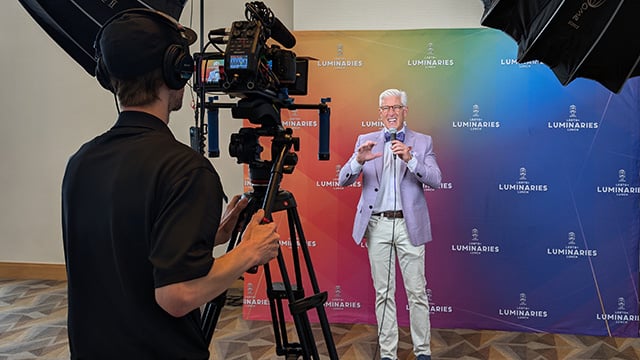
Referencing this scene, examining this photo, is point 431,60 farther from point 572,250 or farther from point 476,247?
point 572,250

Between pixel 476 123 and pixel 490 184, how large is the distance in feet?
1.53

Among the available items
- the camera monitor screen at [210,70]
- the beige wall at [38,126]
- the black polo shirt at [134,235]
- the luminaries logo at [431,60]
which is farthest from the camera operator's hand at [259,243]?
the beige wall at [38,126]

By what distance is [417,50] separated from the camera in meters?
3.60

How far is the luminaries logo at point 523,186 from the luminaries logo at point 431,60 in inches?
37.8

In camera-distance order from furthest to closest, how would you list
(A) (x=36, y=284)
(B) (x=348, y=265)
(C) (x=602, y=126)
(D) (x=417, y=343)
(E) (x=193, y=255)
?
(A) (x=36, y=284), (B) (x=348, y=265), (C) (x=602, y=126), (D) (x=417, y=343), (E) (x=193, y=255)

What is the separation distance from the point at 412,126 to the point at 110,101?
3031mm

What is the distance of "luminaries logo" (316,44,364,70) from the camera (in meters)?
3.66

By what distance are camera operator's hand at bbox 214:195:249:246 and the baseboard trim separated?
160 inches

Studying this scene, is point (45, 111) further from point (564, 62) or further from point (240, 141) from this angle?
point (564, 62)

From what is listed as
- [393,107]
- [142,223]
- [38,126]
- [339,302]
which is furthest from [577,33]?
[38,126]

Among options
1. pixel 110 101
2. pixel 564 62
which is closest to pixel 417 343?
pixel 564 62

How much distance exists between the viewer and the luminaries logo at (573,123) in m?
3.44

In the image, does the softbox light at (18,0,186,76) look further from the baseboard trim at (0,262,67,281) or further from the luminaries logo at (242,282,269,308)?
the baseboard trim at (0,262,67,281)

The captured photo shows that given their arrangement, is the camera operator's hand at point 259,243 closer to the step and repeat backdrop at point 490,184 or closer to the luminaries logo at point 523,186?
the step and repeat backdrop at point 490,184
